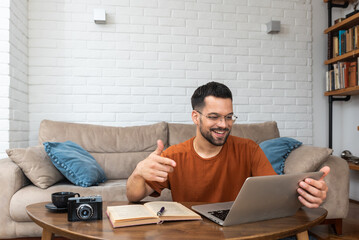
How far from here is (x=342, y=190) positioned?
7.37ft

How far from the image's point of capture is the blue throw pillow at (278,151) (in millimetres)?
2330

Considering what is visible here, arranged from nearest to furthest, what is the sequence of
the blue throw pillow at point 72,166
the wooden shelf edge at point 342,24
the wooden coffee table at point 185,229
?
the wooden coffee table at point 185,229 < the blue throw pillow at point 72,166 < the wooden shelf edge at point 342,24

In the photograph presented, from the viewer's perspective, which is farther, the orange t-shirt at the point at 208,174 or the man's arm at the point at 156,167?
the orange t-shirt at the point at 208,174

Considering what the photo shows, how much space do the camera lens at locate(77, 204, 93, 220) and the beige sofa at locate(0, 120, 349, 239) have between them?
3.63ft

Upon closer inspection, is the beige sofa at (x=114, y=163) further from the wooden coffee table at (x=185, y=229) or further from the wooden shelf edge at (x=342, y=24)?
the wooden shelf edge at (x=342, y=24)

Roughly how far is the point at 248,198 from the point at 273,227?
4.9 inches

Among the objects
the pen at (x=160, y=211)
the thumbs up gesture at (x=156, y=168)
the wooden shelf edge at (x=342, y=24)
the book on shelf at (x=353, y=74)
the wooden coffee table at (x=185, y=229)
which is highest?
the wooden shelf edge at (x=342, y=24)

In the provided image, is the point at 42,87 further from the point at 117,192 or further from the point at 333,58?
the point at 333,58

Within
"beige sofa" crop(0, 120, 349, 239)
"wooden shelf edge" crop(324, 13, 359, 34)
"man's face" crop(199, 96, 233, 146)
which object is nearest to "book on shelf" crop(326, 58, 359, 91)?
"wooden shelf edge" crop(324, 13, 359, 34)

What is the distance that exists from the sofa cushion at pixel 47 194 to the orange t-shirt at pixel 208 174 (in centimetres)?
80

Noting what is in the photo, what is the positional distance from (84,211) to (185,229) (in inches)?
12.9

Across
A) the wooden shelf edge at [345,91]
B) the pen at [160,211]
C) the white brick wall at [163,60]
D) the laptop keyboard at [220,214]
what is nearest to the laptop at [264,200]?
the laptop keyboard at [220,214]

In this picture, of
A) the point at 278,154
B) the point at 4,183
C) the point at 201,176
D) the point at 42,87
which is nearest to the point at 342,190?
the point at 278,154

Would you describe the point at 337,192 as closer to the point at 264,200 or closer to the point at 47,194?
the point at 264,200
